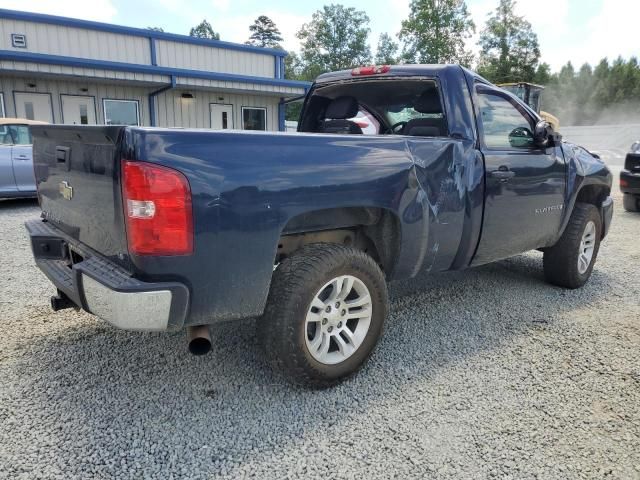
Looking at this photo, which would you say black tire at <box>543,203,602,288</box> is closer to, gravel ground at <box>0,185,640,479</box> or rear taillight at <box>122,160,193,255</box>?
gravel ground at <box>0,185,640,479</box>

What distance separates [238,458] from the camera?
7.33 feet

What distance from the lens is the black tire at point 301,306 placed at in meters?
2.57

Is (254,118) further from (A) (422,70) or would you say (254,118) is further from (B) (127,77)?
(A) (422,70)

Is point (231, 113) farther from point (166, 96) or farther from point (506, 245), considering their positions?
point (506, 245)

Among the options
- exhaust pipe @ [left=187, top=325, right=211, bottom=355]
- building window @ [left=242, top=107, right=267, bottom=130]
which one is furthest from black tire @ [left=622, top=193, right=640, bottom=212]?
building window @ [left=242, top=107, right=267, bottom=130]

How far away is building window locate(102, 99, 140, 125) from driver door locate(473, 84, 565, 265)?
1336 cm

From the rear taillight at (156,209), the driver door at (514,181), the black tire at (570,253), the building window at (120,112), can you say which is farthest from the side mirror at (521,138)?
the building window at (120,112)

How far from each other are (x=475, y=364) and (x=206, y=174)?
6.91 ft

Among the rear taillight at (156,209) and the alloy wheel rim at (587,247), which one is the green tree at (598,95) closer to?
the alloy wheel rim at (587,247)

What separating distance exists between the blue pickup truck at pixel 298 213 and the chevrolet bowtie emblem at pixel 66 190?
0.02 m

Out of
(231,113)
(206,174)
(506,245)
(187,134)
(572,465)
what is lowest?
(572,465)

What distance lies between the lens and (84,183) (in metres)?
2.59

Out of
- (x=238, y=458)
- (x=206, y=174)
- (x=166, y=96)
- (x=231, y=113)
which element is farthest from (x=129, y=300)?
(x=231, y=113)

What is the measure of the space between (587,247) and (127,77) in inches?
510
